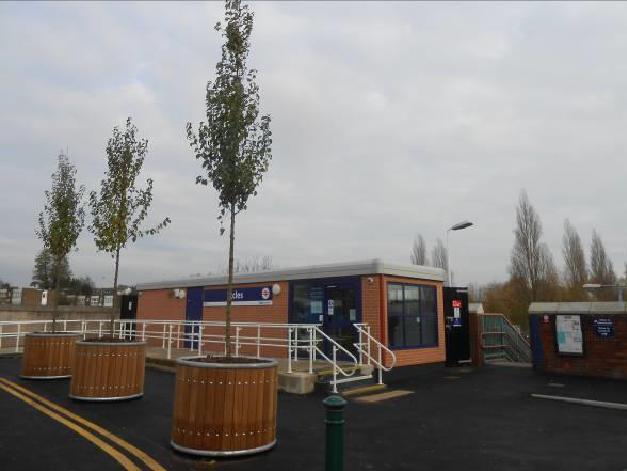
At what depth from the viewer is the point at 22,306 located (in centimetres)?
2142

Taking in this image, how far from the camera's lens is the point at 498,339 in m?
18.3

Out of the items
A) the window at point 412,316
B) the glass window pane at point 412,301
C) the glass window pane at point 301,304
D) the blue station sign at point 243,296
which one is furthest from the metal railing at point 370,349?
the blue station sign at point 243,296

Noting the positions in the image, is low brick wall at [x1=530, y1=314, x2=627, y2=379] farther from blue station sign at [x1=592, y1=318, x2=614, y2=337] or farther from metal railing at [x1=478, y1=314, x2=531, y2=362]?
metal railing at [x1=478, y1=314, x2=531, y2=362]

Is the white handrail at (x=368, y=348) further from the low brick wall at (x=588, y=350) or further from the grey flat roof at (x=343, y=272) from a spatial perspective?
the low brick wall at (x=588, y=350)

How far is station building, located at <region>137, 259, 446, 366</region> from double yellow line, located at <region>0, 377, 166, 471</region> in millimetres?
7372

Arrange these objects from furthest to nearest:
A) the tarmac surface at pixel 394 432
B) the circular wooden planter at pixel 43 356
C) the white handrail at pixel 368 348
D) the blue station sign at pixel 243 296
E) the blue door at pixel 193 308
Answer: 1. the blue door at pixel 193 308
2. the blue station sign at pixel 243 296
3. the white handrail at pixel 368 348
4. the circular wooden planter at pixel 43 356
5. the tarmac surface at pixel 394 432

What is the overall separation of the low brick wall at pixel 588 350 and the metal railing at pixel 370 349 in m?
5.09

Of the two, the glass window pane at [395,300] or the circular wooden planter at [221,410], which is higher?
the glass window pane at [395,300]

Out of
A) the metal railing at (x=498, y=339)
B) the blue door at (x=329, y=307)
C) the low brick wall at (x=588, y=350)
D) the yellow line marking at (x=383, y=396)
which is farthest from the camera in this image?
the metal railing at (x=498, y=339)

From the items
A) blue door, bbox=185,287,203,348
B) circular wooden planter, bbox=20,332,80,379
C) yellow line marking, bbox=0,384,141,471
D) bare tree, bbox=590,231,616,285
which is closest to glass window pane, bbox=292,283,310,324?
blue door, bbox=185,287,203,348

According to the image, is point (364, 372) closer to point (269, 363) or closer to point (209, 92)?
point (269, 363)

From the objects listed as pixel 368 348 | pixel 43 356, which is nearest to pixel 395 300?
Answer: pixel 368 348

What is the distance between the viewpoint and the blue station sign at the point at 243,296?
16.5 metres

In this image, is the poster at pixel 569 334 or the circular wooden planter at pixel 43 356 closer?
the circular wooden planter at pixel 43 356
